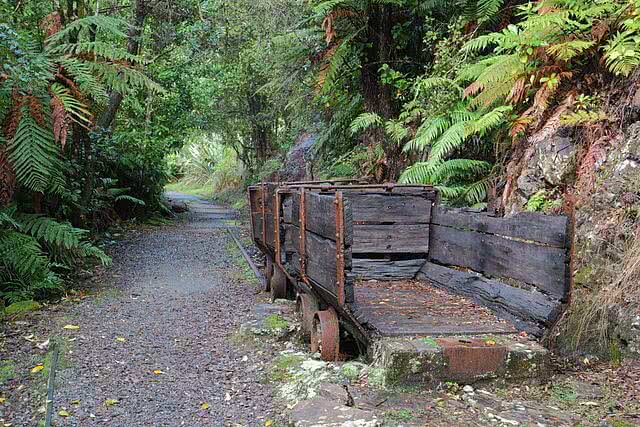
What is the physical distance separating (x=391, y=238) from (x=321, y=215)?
1662mm

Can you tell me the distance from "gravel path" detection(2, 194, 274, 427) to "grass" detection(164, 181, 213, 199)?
2645 centimetres

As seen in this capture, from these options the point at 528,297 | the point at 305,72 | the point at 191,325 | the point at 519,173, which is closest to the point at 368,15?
the point at 305,72

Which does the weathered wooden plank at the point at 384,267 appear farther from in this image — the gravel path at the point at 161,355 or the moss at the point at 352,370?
the moss at the point at 352,370

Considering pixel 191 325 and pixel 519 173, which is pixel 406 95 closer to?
pixel 519 173

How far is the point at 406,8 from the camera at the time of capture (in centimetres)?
946

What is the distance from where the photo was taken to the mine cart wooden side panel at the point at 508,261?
12.8ft

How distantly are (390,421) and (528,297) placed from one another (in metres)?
1.61

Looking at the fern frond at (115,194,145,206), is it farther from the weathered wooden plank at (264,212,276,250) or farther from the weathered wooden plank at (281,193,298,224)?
the weathered wooden plank at (281,193,298,224)

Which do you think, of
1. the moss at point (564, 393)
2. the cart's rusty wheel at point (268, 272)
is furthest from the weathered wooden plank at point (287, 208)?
the moss at point (564, 393)

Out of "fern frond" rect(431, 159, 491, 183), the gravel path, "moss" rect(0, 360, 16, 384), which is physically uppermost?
"fern frond" rect(431, 159, 491, 183)

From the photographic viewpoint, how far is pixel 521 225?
430 centimetres

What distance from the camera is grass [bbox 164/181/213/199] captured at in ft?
121

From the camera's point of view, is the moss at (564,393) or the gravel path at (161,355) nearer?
the moss at (564,393)

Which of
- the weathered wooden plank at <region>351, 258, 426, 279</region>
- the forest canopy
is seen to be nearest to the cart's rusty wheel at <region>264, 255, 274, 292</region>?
the weathered wooden plank at <region>351, 258, 426, 279</region>
